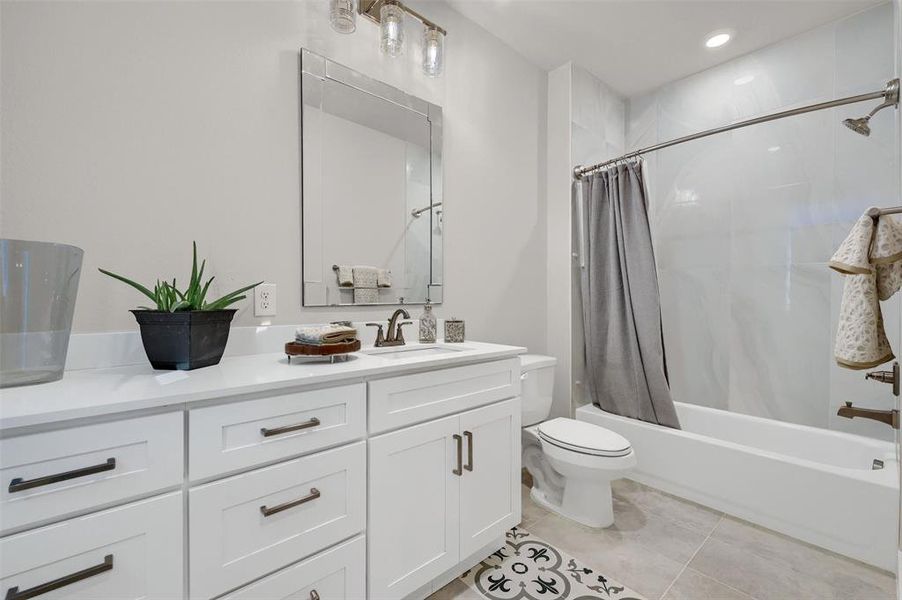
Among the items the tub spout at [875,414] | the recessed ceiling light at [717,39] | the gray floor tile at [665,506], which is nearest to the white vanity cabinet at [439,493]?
the gray floor tile at [665,506]

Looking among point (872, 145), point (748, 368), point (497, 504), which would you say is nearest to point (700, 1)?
point (872, 145)

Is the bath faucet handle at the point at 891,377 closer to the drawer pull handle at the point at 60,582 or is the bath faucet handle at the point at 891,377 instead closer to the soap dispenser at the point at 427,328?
the soap dispenser at the point at 427,328

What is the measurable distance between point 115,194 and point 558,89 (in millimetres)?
2462

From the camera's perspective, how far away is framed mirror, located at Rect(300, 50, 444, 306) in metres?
1.51

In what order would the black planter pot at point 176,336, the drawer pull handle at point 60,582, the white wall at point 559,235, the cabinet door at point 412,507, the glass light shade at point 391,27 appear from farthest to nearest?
the white wall at point 559,235 → the glass light shade at point 391,27 → the cabinet door at point 412,507 → the black planter pot at point 176,336 → the drawer pull handle at point 60,582

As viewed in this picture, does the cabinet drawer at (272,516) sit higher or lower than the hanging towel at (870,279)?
lower

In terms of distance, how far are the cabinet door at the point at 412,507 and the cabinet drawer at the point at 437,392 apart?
0.14ft

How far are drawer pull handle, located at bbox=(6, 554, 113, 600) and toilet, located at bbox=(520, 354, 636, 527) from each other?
1578 mm

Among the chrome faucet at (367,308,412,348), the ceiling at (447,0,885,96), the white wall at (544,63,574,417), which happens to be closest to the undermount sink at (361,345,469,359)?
the chrome faucet at (367,308,412,348)

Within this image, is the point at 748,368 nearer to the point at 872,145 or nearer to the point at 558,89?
the point at 872,145

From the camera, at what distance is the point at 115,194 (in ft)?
3.71

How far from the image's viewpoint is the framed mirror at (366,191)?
59.4 inches

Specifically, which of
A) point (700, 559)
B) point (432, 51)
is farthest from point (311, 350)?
point (700, 559)

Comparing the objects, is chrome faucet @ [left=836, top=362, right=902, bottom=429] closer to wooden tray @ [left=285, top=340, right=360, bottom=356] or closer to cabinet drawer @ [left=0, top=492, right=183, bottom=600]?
wooden tray @ [left=285, top=340, right=360, bottom=356]
